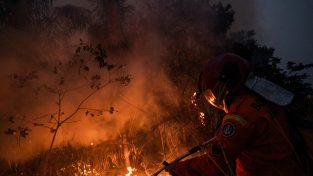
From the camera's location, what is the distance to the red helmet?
9.61 ft

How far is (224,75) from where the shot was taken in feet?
9.64

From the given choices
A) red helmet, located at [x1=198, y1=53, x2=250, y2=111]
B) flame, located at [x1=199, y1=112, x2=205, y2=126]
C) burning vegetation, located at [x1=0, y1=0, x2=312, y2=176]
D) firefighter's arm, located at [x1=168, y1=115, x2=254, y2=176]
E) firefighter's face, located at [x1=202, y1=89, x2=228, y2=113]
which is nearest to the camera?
firefighter's arm, located at [x1=168, y1=115, x2=254, y2=176]

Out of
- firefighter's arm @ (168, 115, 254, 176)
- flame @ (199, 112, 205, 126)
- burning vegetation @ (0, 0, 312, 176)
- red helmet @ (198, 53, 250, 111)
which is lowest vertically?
firefighter's arm @ (168, 115, 254, 176)

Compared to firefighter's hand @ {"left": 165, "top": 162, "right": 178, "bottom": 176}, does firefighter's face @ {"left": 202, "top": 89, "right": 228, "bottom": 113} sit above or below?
above

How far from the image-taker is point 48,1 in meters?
8.98

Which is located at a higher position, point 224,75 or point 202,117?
point 202,117

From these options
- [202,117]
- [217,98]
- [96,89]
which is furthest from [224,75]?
[96,89]

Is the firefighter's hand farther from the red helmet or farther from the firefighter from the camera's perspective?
the red helmet

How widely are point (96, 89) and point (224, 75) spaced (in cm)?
646

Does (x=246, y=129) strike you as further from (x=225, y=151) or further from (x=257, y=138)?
(x=225, y=151)

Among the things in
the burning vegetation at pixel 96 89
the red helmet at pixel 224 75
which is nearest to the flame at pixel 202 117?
the burning vegetation at pixel 96 89

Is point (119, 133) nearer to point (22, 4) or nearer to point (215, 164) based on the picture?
point (22, 4)

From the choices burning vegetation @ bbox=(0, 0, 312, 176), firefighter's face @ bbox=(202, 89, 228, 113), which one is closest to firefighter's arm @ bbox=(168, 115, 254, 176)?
firefighter's face @ bbox=(202, 89, 228, 113)

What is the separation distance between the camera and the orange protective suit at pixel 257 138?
2648mm
